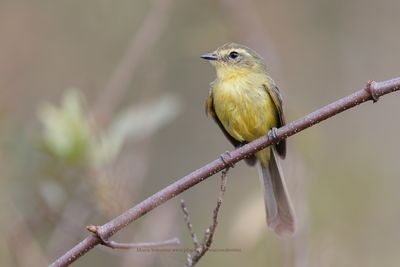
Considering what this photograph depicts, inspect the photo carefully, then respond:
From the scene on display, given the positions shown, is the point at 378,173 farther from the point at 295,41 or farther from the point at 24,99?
the point at 24,99

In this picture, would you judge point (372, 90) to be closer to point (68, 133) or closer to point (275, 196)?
point (275, 196)

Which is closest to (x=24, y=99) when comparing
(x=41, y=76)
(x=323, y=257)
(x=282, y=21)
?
(x=41, y=76)

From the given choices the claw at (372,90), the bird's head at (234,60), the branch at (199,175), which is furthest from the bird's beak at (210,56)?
the claw at (372,90)

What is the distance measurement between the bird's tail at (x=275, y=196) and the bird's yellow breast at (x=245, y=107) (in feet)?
0.58

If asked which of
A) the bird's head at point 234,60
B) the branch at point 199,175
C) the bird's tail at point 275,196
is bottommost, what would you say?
the branch at point 199,175

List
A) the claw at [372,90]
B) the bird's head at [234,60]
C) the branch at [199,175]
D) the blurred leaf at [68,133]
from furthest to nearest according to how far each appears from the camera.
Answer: the bird's head at [234,60] → the blurred leaf at [68,133] → the claw at [372,90] → the branch at [199,175]

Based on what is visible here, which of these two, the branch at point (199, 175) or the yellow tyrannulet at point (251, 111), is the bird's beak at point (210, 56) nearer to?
the yellow tyrannulet at point (251, 111)

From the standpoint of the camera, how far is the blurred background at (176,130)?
14.2ft

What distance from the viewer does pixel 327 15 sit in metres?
7.05

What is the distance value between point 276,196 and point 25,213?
1.61 m

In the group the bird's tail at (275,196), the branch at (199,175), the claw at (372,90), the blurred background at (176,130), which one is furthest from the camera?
the blurred background at (176,130)

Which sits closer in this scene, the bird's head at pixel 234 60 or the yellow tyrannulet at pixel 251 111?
the yellow tyrannulet at pixel 251 111

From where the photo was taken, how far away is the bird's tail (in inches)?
149

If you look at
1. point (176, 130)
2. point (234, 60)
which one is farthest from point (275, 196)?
point (176, 130)
